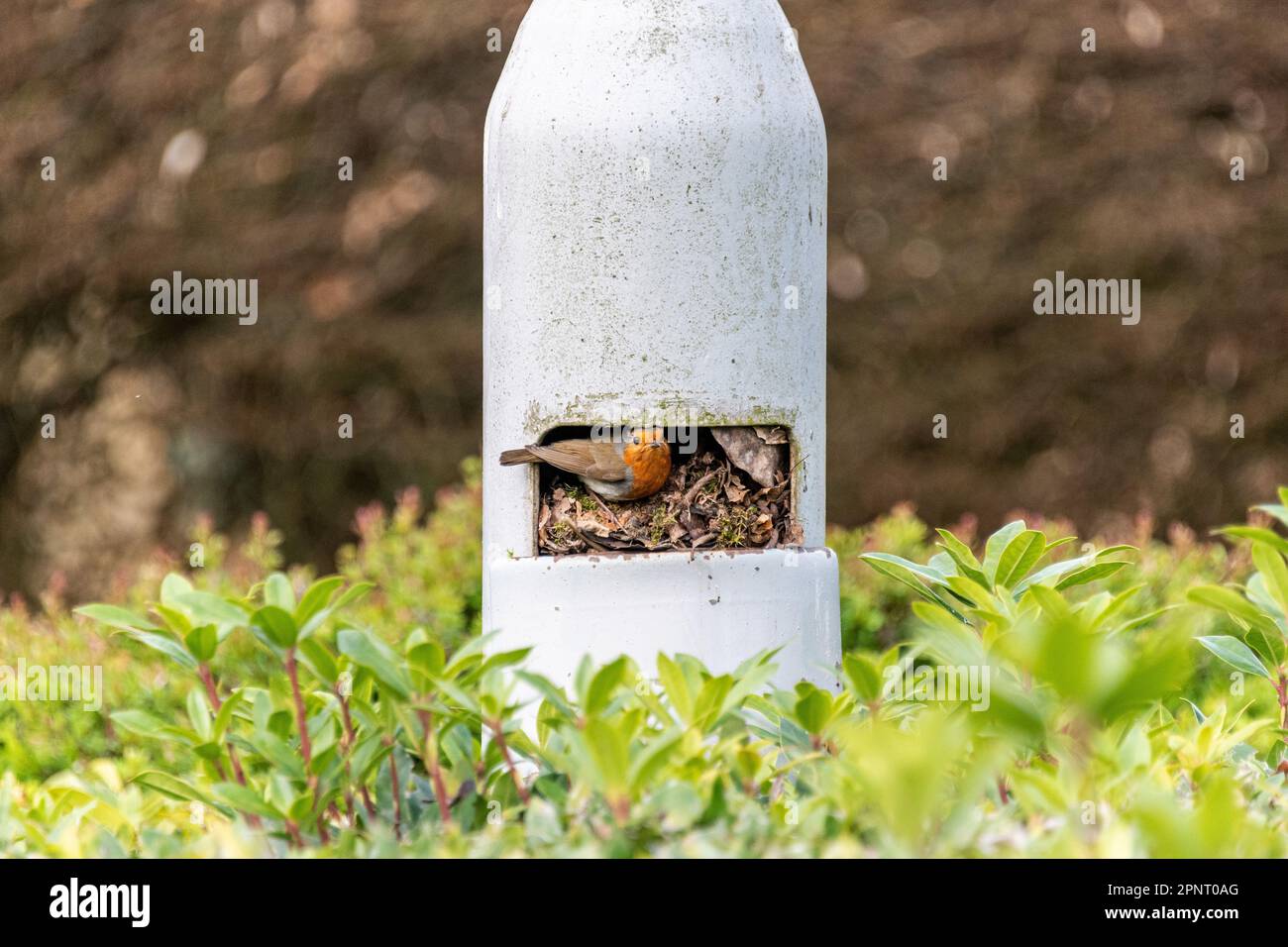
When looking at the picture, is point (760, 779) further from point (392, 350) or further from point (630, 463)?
point (392, 350)

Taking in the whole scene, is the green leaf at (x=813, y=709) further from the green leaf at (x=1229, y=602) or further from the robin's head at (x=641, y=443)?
the robin's head at (x=641, y=443)

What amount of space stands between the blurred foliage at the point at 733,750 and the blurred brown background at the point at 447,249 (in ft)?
15.6

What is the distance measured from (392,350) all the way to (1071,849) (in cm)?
610

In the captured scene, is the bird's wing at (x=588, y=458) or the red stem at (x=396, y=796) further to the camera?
the bird's wing at (x=588, y=458)

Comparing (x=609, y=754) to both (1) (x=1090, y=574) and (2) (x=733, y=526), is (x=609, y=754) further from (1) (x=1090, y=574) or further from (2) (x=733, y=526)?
(2) (x=733, y=526)

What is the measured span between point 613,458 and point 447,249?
15.2 feet

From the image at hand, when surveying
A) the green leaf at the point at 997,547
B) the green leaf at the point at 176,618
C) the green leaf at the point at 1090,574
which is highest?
the green leaf at the point at 997,547

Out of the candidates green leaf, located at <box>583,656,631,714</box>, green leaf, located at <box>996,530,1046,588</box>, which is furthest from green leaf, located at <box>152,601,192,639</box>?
green leaf, located at <box>996,530,1046,588</box>

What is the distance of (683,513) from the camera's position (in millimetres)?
3014

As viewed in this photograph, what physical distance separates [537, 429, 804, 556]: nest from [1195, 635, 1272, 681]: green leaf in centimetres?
99

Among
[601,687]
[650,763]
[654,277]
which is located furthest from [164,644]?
[654,277]

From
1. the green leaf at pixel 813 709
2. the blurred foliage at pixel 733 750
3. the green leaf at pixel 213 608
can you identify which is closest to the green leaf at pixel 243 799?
the blurred foliage at pixel 733 750

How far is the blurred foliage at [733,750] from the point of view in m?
1.42
